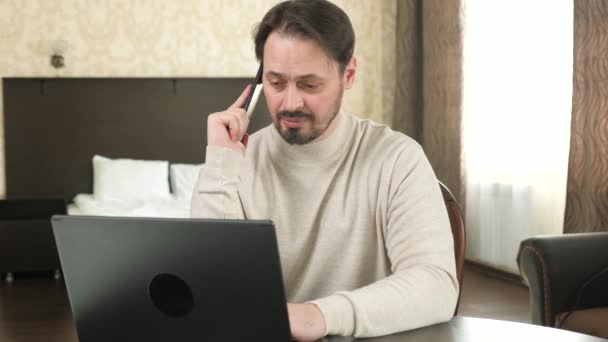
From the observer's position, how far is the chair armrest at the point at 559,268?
6.88 feet

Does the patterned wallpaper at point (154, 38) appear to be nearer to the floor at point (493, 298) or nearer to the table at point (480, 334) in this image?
the floor at point (493, 298)

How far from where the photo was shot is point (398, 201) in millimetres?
1294

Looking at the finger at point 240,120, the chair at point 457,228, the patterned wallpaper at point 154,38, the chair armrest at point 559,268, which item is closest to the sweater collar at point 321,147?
the finger at point 240,120

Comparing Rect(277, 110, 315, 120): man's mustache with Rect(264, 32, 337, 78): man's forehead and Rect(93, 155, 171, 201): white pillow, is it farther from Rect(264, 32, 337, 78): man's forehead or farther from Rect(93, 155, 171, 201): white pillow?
Rect(93, 155, 171, 201): white pillow

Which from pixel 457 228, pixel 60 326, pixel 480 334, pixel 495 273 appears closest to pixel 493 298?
pixel 495 273

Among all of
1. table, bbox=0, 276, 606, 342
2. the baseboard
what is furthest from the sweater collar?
the baseboard

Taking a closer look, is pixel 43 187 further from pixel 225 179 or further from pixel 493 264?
pixel 225 179

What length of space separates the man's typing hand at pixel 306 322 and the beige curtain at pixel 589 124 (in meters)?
2.70

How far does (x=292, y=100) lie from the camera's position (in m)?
1.32

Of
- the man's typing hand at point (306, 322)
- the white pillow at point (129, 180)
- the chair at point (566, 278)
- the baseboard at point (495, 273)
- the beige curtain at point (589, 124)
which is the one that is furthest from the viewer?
the white pillow at point (129, 180)

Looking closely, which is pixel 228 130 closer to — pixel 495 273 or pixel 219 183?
pixel 219 183

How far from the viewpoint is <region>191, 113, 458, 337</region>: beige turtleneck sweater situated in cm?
125

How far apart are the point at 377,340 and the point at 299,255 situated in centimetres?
42

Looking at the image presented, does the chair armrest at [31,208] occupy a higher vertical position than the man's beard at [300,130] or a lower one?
lower
